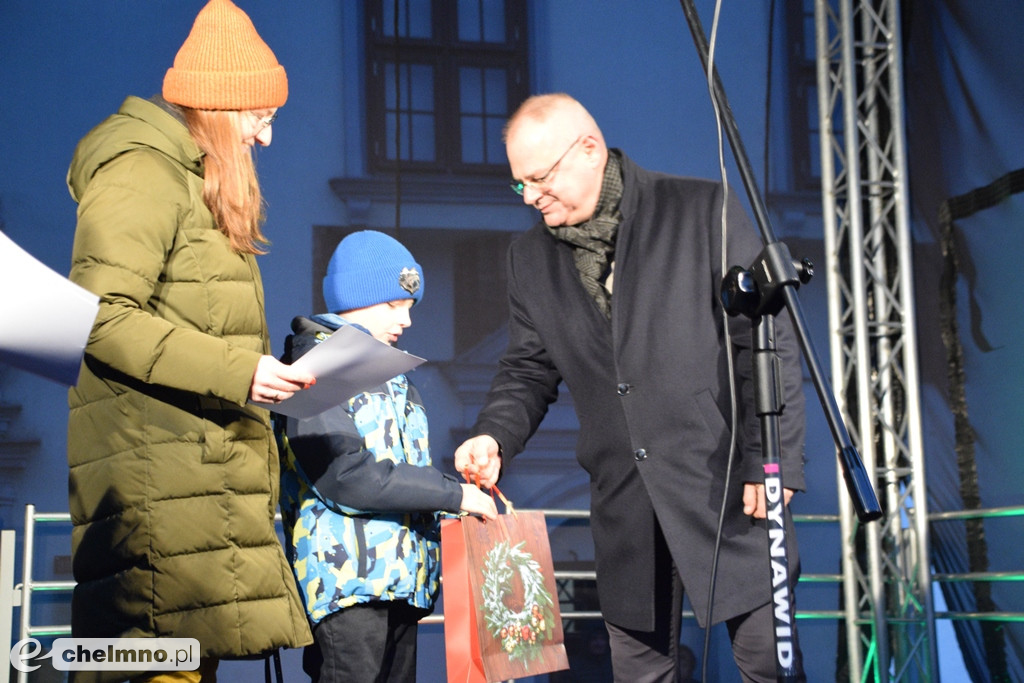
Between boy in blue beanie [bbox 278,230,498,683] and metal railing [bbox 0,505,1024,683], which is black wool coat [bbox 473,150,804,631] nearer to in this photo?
boy in blue beanie [bbox 278,230,498,683]

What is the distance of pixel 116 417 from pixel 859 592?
11.4 feet

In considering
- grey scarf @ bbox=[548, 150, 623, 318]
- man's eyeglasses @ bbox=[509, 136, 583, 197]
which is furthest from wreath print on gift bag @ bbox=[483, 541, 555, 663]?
man's eyeglasses @ bbox=[509, 136, 583, 197]

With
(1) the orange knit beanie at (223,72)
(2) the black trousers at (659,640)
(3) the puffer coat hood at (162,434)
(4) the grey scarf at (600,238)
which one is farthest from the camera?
(4) the grey scarf at (600,238)

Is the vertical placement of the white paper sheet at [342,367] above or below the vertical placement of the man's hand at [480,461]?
above

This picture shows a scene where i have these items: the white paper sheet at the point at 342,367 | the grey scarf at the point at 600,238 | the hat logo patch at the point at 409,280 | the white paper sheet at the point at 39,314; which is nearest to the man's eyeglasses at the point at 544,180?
the grey scarf at the point at 600,238

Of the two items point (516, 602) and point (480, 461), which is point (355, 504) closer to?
point (480, 461)

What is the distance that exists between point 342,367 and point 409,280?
828mm

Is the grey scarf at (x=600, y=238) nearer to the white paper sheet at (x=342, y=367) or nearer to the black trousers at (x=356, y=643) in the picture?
the white paper sheet at (x=342, y=367)

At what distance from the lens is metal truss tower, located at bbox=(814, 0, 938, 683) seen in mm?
4195

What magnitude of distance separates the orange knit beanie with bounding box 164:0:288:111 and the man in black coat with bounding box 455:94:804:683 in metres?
0.64

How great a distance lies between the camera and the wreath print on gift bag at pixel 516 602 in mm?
2113

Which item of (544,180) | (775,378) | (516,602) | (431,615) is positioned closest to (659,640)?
(516,602)

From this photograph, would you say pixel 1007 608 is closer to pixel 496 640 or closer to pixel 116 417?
pixel 496 640

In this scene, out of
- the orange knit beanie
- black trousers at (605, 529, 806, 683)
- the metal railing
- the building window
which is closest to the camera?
the orange knit beanie
